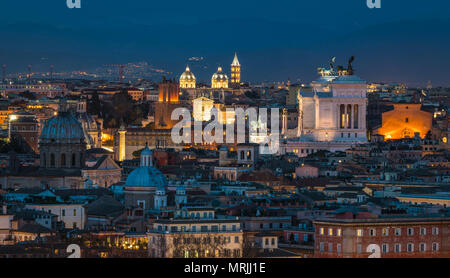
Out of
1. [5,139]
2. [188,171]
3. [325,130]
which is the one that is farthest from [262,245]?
[5,139]

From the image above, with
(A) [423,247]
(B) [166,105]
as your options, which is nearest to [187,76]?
(B) [166,105]

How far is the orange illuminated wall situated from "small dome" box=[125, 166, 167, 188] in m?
48.9

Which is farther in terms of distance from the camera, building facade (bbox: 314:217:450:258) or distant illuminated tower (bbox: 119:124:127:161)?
distant illuminated tower (bbox: 119:124:127:161)

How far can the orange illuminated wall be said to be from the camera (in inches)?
4414

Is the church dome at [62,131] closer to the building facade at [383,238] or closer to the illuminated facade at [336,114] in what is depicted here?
the illuminated facade at [336,114]

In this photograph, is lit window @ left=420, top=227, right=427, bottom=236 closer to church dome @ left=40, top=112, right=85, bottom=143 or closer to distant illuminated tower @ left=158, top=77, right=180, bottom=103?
church dome @ left=40, top=112, right=85, bottom=143

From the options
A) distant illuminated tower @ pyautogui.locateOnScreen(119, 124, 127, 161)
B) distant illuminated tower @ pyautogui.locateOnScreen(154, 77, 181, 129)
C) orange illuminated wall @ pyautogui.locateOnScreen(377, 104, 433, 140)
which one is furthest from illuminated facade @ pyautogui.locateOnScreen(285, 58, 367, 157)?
distant illuminated tower @ pyautogui.locateOnScreen(154, 77, 181, 129)

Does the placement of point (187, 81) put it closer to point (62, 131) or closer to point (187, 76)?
point (187, 76)

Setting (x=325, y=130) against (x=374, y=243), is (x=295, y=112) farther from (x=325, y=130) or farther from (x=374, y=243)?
(x=374, y=243)

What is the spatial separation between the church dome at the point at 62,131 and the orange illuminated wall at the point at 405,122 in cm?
3438

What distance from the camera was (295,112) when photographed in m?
127

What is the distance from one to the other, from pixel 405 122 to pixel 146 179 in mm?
53399

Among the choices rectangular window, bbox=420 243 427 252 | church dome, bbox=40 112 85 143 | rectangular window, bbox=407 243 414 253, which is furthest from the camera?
church dome, bbox=40 112 85 143
